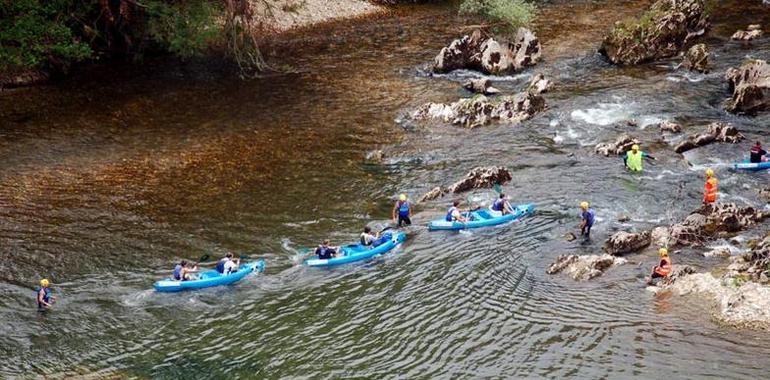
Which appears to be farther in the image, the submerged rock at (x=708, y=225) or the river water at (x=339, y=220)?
the submerged rock at (x=708, y=225)

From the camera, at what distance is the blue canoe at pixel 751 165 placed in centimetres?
3044

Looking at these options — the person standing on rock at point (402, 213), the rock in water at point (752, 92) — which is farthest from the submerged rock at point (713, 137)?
the person standing on rock at point (402, 213)

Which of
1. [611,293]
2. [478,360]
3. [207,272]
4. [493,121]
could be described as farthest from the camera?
[493,121]

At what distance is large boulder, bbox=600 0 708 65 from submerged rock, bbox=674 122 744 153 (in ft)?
40.2

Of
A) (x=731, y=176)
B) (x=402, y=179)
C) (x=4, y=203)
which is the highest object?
(x=731, y=176)

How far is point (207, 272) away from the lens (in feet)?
84.9

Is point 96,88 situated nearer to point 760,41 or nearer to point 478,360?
point 478,360

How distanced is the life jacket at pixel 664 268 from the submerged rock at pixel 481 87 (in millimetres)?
21721

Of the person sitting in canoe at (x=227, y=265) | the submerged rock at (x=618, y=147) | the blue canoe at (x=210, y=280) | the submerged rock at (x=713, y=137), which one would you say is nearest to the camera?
the blue canoe at (x=210, y=280)

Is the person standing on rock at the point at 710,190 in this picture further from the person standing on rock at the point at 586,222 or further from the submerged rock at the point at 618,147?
the submerged rock at the point at 618,147

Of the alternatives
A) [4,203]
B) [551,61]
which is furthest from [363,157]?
[551,61]

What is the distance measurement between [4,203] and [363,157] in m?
15.6

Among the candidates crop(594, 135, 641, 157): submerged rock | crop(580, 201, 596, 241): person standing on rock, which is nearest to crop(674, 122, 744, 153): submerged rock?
crop(594, 135, 641, 157): submerged rock

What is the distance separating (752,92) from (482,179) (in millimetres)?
15301
